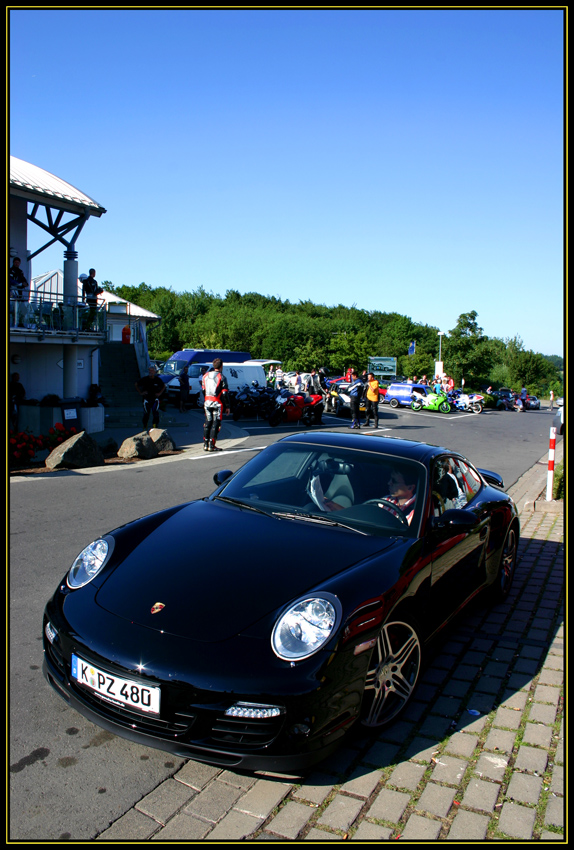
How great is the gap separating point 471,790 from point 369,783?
0.45 m

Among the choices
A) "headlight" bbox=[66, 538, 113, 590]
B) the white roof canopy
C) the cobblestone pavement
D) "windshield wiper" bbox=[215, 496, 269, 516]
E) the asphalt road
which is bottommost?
the cobblestone pavement

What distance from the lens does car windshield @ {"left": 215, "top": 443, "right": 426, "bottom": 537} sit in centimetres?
385

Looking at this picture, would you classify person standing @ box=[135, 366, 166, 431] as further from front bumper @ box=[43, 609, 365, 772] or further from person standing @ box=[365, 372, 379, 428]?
front bumper @ box=[43, 609, 365, 772]

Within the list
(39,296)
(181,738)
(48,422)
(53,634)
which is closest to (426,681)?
(181,738)

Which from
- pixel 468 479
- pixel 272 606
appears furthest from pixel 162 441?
pixel 272 606

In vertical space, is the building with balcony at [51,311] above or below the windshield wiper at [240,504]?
above

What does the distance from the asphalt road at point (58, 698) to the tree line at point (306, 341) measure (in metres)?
44.7

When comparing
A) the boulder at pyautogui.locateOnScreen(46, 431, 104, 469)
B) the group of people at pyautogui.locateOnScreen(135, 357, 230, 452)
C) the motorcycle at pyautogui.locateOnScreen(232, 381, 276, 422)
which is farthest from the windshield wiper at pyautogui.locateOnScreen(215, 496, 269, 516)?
the motorcycle at pyautogui.locateOnScreen(232, 381, 276, 422)

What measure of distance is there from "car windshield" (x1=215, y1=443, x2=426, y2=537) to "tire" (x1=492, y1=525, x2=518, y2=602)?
158cm

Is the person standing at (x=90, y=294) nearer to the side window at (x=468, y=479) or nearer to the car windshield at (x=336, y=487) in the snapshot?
the car windshield at (x=336, y=487)

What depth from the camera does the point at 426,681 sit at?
150 inches

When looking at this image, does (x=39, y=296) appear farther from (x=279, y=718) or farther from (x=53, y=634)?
(x=279, y=718)

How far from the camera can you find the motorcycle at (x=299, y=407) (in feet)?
70.9

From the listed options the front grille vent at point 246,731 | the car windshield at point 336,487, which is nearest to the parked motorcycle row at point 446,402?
the car windshield at point 336,487
